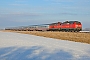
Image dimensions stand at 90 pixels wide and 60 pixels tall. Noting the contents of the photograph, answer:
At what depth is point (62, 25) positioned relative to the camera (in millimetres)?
59406

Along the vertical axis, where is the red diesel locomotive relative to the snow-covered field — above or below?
above

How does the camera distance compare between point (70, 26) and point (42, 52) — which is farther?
point (70, 26)

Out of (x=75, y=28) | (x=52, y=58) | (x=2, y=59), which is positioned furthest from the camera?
(x=75, y=28)

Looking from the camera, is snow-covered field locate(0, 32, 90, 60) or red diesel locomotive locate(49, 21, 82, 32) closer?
snow-covered field locate(0, 32, 90, 60)

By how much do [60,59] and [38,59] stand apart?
957mm

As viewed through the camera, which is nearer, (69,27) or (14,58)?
(14,58)

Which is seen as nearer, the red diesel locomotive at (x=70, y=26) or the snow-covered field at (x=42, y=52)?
the snow-covered field at (x=42, y=52)

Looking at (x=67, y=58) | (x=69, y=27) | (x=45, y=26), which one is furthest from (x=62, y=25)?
(x=67, y=58)

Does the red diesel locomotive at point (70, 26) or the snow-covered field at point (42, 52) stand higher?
the red diesel locomotive at point (70, 26)

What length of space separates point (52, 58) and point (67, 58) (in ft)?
2.21

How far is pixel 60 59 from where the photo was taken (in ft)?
28.3

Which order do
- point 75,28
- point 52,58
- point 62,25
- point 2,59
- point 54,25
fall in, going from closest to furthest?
1. point 2,59
2. point 52,58
3. point 75,28
4. point 62,25
5. point 54,25

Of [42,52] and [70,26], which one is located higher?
[70,26]

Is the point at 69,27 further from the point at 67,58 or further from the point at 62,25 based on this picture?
the point at 67,58
